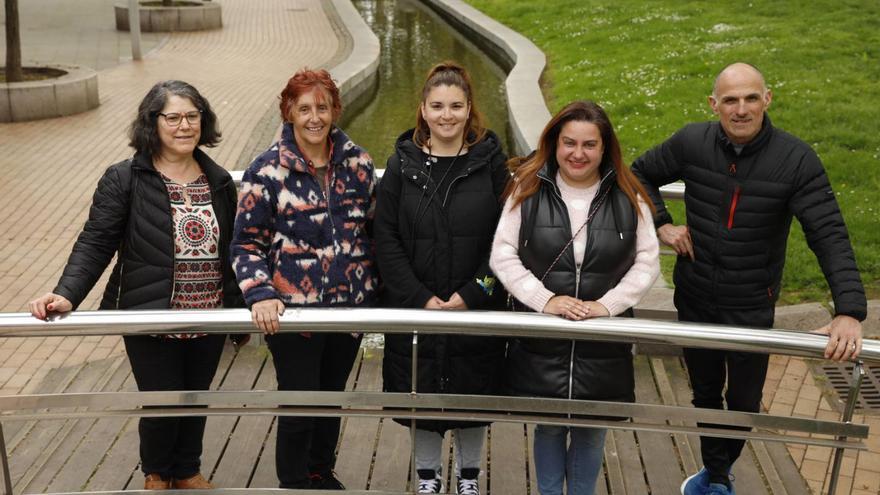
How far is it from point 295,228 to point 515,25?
18.7m

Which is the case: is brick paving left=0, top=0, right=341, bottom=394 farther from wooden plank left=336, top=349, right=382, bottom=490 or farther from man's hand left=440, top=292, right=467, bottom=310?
man's hand left=440, top=292, right=467, bottom=310

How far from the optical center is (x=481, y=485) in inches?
171

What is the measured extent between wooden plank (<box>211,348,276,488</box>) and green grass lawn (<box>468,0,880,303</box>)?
3636mm

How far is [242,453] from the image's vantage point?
454 centimetres

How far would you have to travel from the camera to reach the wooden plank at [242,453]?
14.3 feet

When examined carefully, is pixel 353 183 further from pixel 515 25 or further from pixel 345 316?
pixel 515 25

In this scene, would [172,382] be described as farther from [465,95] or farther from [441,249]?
[465,95]

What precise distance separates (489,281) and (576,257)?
0.37m

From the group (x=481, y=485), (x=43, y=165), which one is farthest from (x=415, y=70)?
(x=481, y=485)

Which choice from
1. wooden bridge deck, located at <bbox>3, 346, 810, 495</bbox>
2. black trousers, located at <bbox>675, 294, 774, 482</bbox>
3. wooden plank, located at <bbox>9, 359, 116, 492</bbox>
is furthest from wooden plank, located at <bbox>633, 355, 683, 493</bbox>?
wooden plank, located at <bbox>9, 359, 116, 492</bbox>

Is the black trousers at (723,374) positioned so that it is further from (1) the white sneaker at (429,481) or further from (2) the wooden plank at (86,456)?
(2) the wooden plank at (86,456)

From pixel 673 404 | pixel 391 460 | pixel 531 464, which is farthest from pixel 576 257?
pixel 673 404

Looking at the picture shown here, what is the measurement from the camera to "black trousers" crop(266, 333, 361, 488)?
371 cm

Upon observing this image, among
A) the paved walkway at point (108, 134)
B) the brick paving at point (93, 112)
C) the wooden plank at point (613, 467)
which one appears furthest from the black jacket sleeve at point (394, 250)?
the brick paving at point (93, 112)
